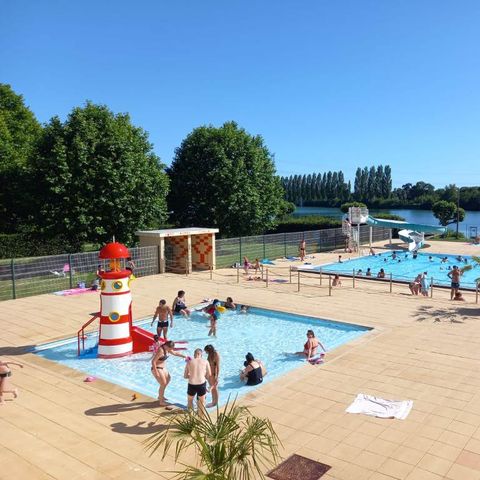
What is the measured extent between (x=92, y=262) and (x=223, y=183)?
1548 cm

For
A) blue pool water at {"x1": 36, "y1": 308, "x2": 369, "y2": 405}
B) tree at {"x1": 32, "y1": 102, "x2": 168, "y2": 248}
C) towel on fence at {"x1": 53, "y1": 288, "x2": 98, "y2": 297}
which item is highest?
tree at {"x1": 32, "y1": 102, "x2": 168, "y2": 248}

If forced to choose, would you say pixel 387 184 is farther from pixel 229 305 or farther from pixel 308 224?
pixel 229 305

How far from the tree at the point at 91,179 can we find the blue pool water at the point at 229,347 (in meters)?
11.7

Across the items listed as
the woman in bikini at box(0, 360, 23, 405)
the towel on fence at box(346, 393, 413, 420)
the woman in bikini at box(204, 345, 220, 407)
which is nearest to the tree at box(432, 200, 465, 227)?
the towel on fence at box(346, 393, 413, 420)

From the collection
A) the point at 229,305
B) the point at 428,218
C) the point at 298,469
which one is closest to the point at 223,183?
the point at 229,305

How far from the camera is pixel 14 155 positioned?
3281 cm

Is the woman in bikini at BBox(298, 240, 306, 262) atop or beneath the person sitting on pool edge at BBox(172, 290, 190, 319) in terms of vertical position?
atop

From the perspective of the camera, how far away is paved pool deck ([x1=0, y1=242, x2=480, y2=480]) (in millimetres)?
7320

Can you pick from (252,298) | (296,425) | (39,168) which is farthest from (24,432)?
(39,168)

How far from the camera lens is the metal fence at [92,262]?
2102 centimetres

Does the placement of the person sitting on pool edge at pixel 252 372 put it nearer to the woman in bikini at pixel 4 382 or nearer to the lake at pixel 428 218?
the woman in bikini at pixel 4 382

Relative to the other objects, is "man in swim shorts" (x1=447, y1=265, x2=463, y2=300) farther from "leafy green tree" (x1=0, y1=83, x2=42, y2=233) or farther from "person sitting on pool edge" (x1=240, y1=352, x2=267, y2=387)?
"leafy green tree" (x1=0, y1=83, x2=42, y2=233)

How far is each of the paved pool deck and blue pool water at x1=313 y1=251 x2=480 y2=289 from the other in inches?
510

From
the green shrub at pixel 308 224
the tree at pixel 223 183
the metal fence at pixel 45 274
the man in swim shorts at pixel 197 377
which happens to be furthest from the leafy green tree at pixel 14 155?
the green shrub at pixel 308 224
